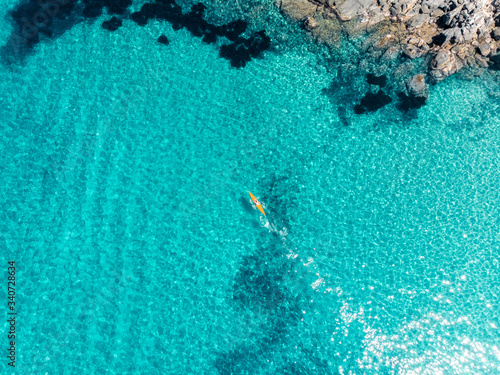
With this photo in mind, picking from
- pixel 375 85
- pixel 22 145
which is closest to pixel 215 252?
pixel 22 145

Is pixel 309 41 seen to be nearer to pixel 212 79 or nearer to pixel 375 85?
pixel 375 85

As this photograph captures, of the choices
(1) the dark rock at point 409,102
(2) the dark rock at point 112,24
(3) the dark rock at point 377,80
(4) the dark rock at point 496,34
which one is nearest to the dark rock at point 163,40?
(2) the dark rock at point 112,24

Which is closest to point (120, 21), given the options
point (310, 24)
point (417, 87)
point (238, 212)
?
→ point (310, 24)

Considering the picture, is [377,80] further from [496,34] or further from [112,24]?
[112,24]

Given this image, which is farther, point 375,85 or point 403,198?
point 375,85

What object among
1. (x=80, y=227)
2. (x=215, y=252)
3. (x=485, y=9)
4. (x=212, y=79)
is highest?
(x=485, y=9)

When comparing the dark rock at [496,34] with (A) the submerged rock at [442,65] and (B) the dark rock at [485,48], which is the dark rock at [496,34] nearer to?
(B) the dark rock at [485,48]

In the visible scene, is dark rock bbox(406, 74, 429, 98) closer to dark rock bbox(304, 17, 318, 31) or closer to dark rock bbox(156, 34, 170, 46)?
→ dark rock bbox(304, 17, 318, 31)
